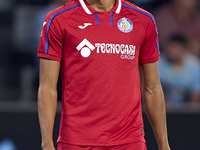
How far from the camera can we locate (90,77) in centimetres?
262

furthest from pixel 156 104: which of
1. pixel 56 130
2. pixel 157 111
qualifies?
pixel 56 130

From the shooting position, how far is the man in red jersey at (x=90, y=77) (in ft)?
8.58

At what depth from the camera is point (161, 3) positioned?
623cm

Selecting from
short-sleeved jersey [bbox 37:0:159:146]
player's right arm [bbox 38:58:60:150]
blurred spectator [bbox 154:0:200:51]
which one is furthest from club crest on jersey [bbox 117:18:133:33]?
blurred spectator [bbox 154:0:200:51]

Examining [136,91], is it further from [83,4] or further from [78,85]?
[83,4]

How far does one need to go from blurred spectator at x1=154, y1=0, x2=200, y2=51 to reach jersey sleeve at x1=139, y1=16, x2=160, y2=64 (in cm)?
327

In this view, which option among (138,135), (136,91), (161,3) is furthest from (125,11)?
(161,3)

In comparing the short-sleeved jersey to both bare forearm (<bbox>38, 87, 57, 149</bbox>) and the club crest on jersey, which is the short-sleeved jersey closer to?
the club crest on jersey

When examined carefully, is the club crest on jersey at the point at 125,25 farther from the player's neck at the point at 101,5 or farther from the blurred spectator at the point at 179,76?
the blurred spectator at the point at 179,76

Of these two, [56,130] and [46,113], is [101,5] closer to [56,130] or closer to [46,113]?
[46,113]

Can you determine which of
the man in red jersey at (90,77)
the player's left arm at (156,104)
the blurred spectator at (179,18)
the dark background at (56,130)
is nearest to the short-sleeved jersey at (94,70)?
the man in red jersey at (90,77)

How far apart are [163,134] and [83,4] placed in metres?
1.05

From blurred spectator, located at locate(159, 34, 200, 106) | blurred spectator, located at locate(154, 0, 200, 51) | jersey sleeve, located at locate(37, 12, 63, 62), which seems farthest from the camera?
blurred spectator, located at locate(154, 0, 200, 51)

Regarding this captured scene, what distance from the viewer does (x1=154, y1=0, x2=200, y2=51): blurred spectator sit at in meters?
6.18
